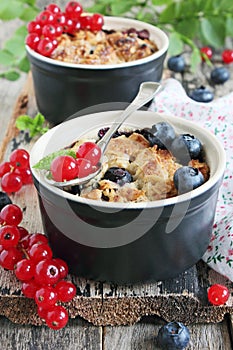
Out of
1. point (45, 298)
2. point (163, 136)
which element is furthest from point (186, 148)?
point (45, 298)

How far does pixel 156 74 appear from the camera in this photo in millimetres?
2381

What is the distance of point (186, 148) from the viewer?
5.77 feet

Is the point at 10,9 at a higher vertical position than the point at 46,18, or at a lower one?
lower

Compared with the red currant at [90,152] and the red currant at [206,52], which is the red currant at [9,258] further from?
the red currant at [206,52]

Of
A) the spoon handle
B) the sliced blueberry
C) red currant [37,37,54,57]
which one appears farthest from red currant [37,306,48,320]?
red currant [37,37,54,57]

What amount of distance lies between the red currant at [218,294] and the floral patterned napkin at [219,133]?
0.25 feet

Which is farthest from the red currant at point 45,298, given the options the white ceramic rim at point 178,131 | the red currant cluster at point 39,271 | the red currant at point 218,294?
the red currant at point 218,294

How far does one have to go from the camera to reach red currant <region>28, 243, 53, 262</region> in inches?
65.0

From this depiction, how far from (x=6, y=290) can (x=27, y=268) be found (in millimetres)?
90

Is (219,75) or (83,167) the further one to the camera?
(219,75)

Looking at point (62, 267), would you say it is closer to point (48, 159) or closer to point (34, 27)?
point (48, 159)

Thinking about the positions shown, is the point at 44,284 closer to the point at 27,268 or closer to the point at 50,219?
the point at 27,268

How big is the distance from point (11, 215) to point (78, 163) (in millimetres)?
334

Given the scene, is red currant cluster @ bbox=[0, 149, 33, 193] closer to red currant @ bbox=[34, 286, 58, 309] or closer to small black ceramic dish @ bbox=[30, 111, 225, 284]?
small black ceramic dish @ bbox=[30, 111, 225, 284]
